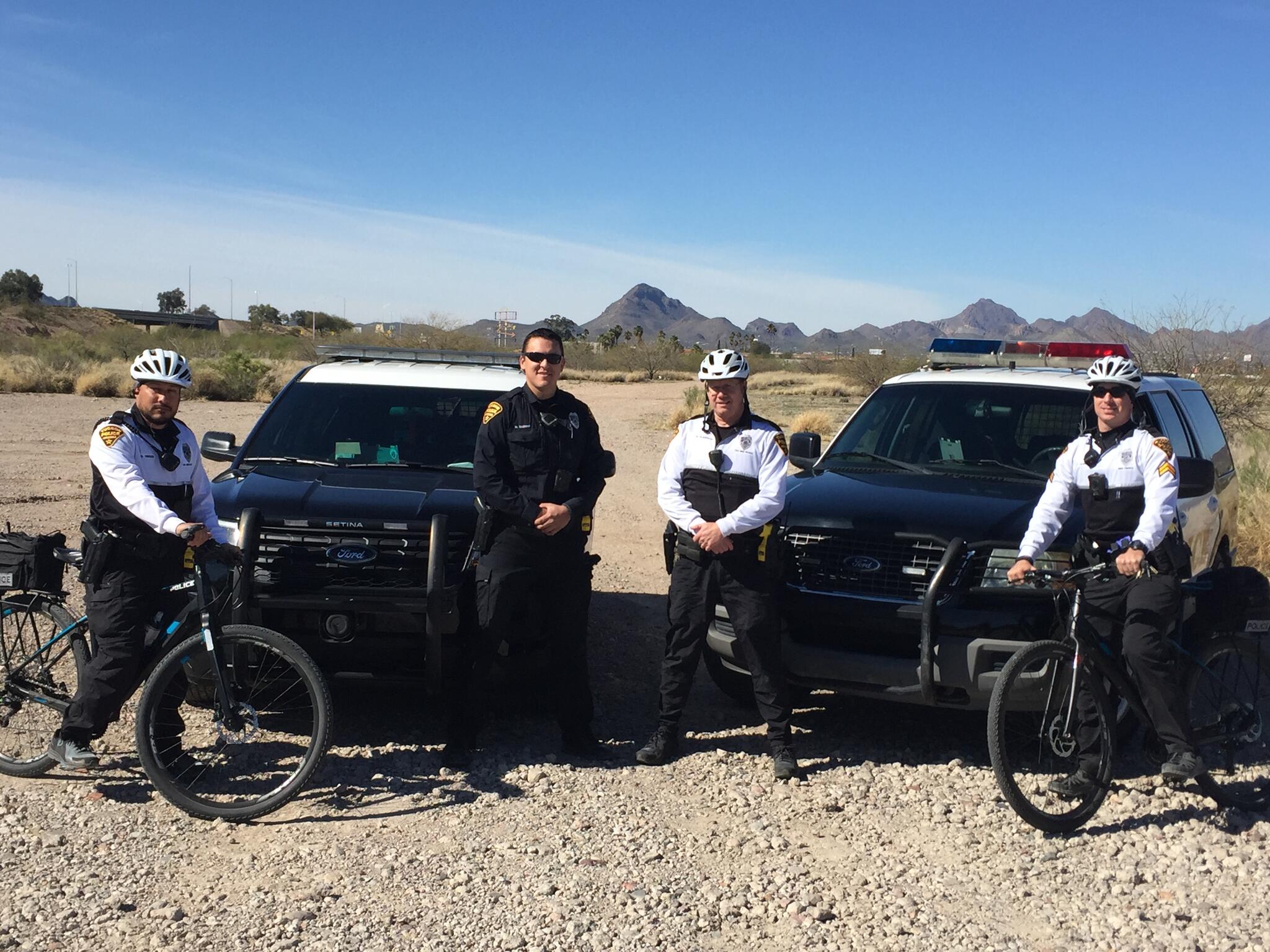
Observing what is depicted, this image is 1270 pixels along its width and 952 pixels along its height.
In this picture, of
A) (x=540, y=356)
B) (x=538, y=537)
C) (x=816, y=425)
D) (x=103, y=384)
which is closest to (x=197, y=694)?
(x=538, y=537)

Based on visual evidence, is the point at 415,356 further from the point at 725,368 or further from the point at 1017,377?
the point at 1017,377

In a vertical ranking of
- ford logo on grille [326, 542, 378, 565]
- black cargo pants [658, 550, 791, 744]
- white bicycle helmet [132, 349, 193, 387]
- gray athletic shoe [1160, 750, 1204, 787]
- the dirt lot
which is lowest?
the dirt lot

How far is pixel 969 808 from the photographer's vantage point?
16.1 ft

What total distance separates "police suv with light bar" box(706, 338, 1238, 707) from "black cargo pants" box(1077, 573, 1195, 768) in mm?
251

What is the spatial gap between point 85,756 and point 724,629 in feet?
9.35

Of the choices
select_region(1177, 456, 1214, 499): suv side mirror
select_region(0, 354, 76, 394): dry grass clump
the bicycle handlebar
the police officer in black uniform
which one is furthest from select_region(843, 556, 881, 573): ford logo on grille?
select_region(0, 354, 76, 394): dry grass clump

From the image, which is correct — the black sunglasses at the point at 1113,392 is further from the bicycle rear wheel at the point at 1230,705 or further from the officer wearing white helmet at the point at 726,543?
the officer wearing white helmet at the point at 726,543

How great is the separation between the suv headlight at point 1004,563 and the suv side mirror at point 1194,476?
1.85 ft

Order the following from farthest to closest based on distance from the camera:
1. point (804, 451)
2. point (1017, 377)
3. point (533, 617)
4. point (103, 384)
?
point (103, 384)
point (1017, 377)
point (804, 451)
point (533, 617)

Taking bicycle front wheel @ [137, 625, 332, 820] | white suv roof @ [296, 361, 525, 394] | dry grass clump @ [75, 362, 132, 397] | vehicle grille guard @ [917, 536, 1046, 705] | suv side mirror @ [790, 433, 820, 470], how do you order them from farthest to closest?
1. dry grass clump @ [75, 362, 132, 397]
2. white suv roof @ [296, 361, 525, 394]
3. suv side mirror @ [790, 433, 820, 470]
4. vehicle grille guard @ [917, 536, 1046, 705]
5. bicycle front wheel @ [137, 625, 332, 820]

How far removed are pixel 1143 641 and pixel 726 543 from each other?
1760mm

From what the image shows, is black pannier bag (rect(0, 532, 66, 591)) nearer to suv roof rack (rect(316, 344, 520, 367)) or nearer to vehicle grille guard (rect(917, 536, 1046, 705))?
suv roof rack (rect(316, 344, 520, 367))

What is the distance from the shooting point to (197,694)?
533 cm

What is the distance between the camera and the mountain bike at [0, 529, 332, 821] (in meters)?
4.62
